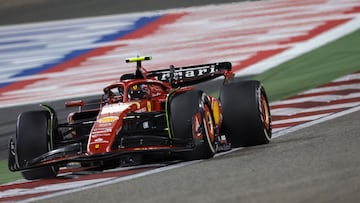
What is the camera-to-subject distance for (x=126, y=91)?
38.6ft

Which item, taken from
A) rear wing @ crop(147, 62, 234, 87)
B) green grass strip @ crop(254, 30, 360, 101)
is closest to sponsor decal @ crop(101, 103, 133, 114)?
rear wing @ crop(147, 62, 234, 87)

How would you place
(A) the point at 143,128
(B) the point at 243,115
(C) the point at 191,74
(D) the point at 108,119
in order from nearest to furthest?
(D) the point at 108,119
(A) the point at 143,128
(B) the point at 243,115
(C) the point at 191,74

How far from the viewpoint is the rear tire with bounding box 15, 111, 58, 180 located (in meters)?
11.5

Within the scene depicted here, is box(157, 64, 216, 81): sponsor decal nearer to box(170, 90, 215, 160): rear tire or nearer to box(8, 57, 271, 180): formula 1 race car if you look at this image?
box(8, 57, 271, 180): formula 1 race car

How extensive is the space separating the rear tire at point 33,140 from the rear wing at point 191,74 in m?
1.61

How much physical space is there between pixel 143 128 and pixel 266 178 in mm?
2208

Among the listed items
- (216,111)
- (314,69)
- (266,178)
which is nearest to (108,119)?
(216,111)

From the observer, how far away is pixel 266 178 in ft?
30.7

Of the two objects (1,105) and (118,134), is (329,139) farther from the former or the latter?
(1,105)

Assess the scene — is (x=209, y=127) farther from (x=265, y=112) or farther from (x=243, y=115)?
(x=265, y=112)

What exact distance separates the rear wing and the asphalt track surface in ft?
3.81

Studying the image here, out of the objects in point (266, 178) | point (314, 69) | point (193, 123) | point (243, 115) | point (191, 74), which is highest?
point (191, 74)

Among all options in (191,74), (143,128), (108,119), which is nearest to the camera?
(108,119)

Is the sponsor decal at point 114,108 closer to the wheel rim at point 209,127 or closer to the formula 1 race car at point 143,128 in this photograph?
the formula 1 race car at point 143,128
